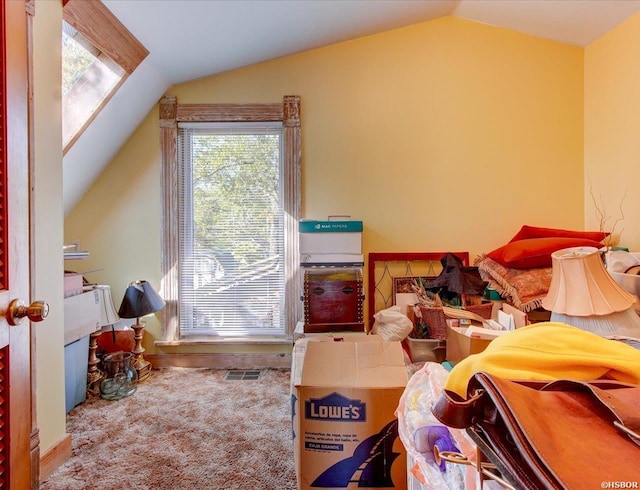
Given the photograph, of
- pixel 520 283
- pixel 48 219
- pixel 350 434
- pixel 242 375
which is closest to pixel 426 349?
pixel 520 283

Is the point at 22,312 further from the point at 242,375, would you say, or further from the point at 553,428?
the point at 242,375

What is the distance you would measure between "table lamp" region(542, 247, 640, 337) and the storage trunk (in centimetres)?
113

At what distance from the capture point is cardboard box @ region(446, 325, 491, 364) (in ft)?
5.49

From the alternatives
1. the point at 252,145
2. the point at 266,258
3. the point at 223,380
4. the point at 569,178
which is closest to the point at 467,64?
the point at 569,178

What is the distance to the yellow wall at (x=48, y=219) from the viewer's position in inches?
59.0

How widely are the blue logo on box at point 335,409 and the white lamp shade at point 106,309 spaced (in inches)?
75.6

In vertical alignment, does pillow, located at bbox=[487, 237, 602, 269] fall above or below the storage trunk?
above

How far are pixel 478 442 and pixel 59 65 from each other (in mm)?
2211

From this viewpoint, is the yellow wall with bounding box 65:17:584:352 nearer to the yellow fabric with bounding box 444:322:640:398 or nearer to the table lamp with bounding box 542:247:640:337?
the table lamp with bounding box 542:247:640:337

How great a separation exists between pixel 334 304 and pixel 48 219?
1.63 m

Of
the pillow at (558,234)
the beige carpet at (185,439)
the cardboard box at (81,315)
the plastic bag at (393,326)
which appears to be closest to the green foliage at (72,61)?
the cardboard box at (81,315)

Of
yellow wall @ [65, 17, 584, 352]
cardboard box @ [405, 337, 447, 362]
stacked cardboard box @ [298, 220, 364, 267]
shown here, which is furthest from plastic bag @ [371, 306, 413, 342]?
yellow wall @ [65, 17, 584, 352]

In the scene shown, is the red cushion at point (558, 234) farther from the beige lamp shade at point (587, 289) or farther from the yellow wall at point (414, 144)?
the beige lamp shade at point (587, 289)

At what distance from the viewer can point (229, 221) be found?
2.77 m
